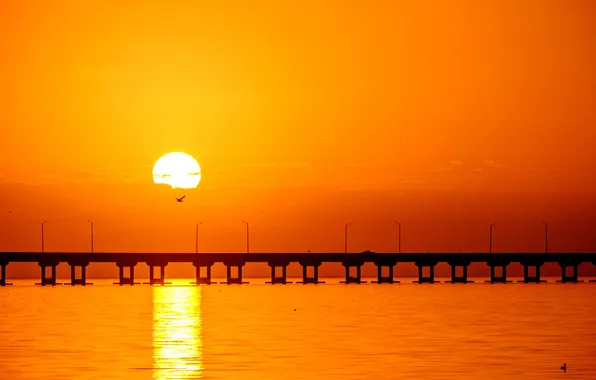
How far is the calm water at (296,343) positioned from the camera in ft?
192

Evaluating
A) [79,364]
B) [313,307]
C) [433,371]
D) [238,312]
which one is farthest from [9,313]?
[433,371]

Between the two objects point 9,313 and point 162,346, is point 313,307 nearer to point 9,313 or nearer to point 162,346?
point 9,313

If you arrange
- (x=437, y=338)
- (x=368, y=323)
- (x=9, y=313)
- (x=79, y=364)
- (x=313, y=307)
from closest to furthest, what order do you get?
(x=79, y=364)
(x=437, y=338)
(x=368, y=323)
(x=9, y=313)
(x=313, y=307)

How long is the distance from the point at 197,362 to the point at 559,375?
17279 mm

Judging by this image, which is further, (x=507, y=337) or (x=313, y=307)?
(x=313, y=307)

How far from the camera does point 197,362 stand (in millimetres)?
62750

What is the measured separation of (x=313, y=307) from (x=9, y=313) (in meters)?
32.2

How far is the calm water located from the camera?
58531 millimetres

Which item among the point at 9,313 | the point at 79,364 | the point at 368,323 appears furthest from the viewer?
the point at 9,313

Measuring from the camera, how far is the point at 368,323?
10050 centimetres

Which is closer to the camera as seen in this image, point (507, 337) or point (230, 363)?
point (230, 363)

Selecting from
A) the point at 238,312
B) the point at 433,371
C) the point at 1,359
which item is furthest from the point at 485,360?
the point at 238,312

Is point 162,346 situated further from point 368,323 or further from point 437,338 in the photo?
point 368,323

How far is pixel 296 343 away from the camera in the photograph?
77.1m
